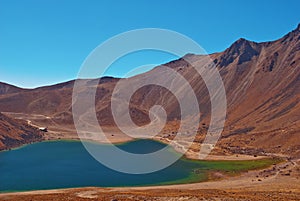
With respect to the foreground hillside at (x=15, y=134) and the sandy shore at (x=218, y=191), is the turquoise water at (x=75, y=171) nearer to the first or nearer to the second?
the sandy shore at (x=218, y=191)

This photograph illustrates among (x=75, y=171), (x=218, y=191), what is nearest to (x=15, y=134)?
(x=75, y=171)

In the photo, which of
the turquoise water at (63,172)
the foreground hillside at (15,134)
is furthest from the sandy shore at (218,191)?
the foreground hillside at (15,134)

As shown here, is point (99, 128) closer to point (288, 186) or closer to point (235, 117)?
point (235, 117)

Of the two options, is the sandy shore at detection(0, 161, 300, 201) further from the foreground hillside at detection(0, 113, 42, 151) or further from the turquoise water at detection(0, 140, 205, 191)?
the foreground hillside at detection(0, 113, 42, 151)

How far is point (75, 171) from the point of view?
8825 cm

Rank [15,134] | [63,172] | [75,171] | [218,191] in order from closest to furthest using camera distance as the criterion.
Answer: [218,191] → [63,172] → [75,171] → [15,134]

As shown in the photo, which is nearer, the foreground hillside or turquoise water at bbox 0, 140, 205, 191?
turquoise water at bbox 0, 140, 205, 191

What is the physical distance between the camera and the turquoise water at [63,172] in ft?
243

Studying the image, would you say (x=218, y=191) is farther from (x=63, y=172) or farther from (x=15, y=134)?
(x=15, y=134)

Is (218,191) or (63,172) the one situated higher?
(63,172)

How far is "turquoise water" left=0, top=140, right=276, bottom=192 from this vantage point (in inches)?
2924

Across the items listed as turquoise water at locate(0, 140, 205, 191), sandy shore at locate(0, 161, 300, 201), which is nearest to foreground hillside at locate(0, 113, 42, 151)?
turquoise water at locate(0, 140, 205, 191)

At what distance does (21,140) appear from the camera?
146000mm

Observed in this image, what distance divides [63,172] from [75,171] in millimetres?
3061
